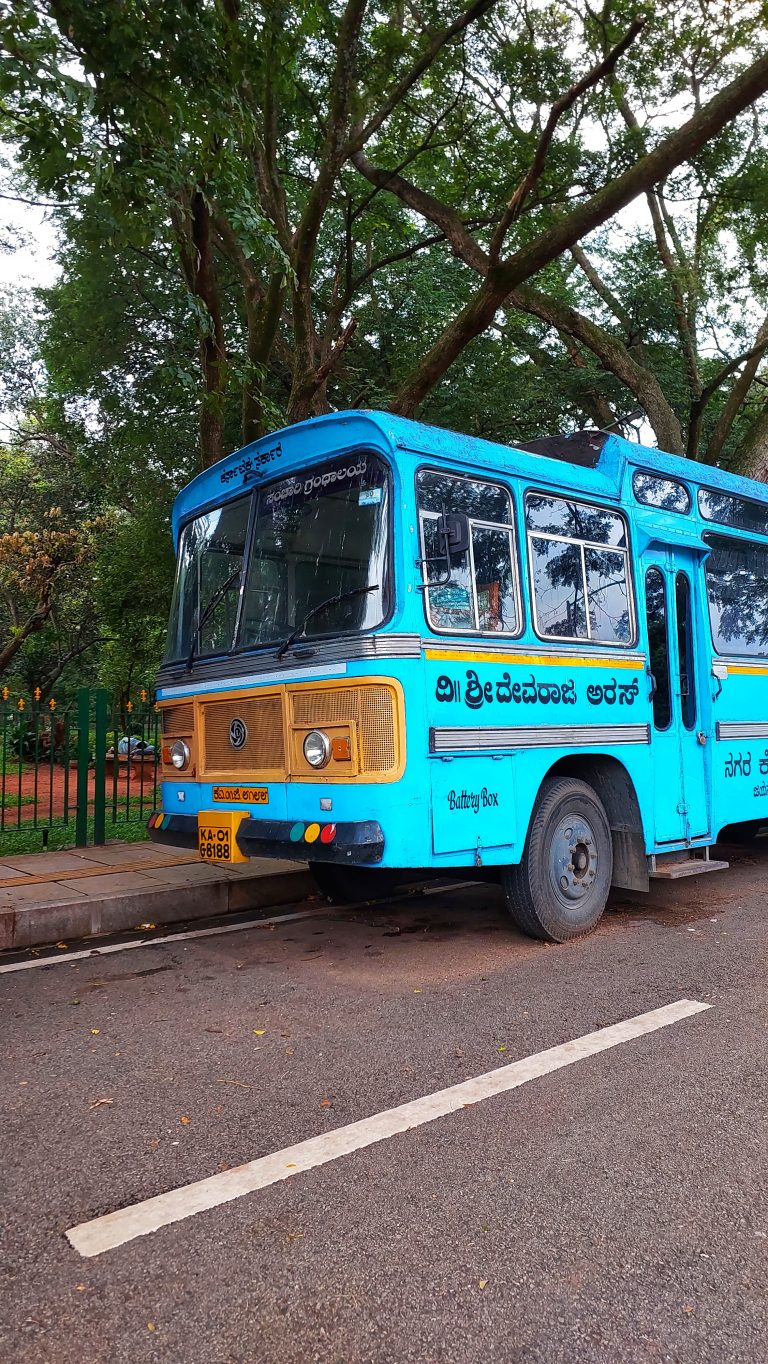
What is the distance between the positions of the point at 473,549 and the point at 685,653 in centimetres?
253

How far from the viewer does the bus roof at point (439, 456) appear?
5.35 m

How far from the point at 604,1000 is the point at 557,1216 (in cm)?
211

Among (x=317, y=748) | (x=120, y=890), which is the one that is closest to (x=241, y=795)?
(x=317, y=748)

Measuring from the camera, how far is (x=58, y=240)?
13.3 meters

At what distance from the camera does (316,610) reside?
5395 millimetres

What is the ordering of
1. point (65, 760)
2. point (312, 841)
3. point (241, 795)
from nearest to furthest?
point (312, 841), point (241, 795), point (65, 760)

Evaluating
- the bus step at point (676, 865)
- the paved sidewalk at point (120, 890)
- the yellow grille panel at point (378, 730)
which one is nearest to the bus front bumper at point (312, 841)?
the yellow grille panel at point (378, 730)

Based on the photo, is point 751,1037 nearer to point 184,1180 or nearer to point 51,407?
point 184,1180

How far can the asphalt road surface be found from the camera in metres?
2.35

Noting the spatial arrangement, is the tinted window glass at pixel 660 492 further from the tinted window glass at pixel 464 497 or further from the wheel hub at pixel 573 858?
the wheel hub at pixel 573 858

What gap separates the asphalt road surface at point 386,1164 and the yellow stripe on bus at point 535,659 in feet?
5.83

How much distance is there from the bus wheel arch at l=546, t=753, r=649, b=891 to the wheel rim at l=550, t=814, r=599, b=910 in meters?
0.38

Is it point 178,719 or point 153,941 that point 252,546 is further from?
point 153,941

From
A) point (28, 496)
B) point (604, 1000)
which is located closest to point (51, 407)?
Answer: point (28, 496)
